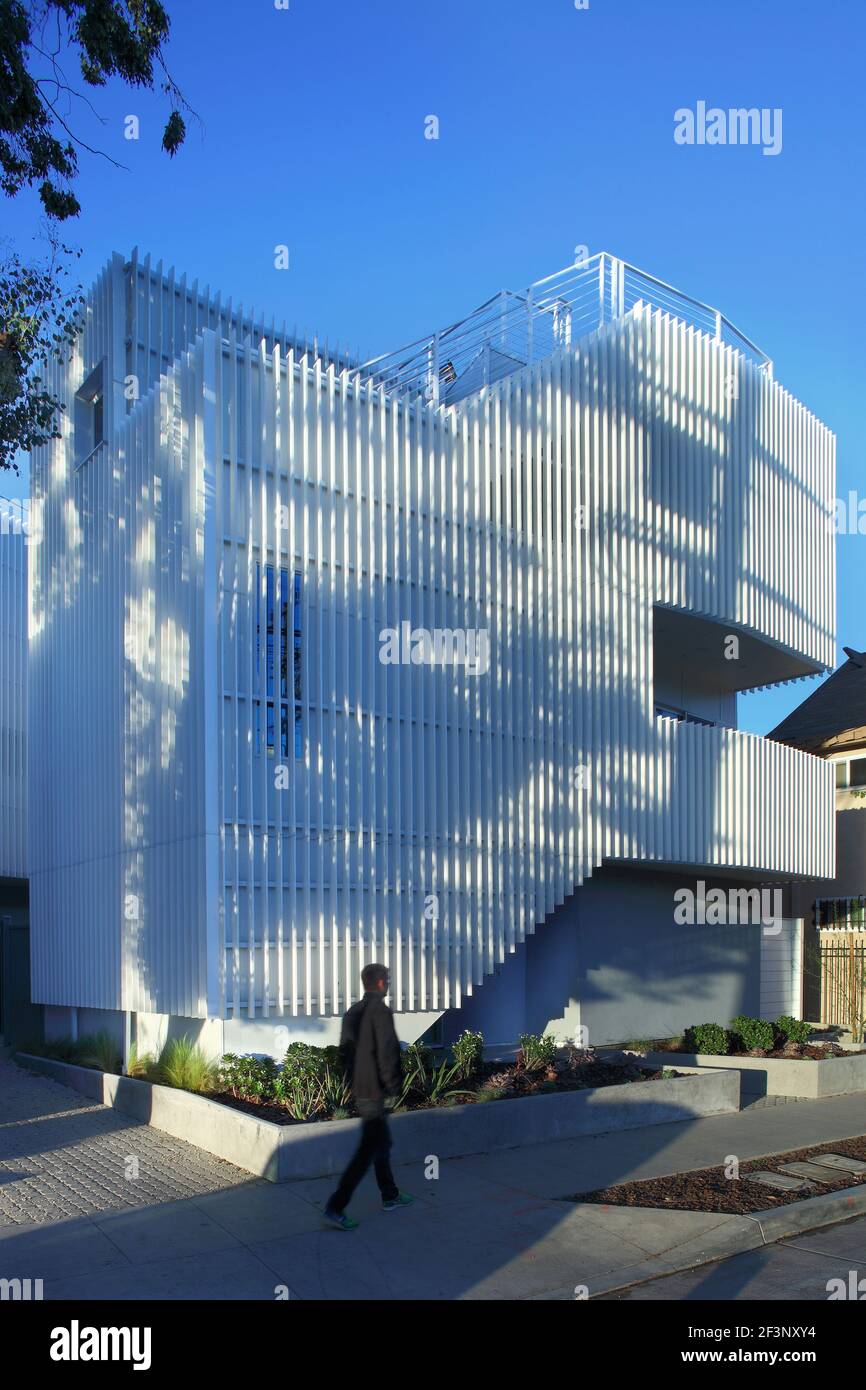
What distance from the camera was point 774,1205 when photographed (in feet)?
29.9

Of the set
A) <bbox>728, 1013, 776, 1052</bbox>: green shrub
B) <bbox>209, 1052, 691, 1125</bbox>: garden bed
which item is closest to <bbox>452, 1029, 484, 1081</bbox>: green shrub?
<bbox>209, 1052, 691, 1125</bbox>: garden bed

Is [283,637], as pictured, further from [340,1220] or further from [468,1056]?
[340,1220]

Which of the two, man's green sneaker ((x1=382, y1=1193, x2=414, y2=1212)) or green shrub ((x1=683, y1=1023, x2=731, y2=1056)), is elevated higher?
man's green sneaker ((x1=382, y1=1193, x2=414, y2=1212))

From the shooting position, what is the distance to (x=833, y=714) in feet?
92.1

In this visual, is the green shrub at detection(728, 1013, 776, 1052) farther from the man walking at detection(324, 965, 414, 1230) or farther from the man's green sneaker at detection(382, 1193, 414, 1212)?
the man walking at detection(324, 965, 414, 1230)

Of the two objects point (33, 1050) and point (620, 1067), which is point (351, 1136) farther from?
point (33, 1050)

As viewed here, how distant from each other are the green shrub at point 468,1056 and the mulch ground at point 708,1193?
2.57 meters

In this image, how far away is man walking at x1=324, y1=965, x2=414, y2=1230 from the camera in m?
8.27

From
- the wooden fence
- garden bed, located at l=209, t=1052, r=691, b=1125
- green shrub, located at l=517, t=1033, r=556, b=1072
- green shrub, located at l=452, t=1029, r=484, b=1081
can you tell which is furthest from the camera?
the wooden fence

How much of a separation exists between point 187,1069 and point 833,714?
20.1 meters

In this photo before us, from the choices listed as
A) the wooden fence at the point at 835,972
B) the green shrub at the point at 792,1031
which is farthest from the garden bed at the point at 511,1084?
the wooden fence at the point at 835,972

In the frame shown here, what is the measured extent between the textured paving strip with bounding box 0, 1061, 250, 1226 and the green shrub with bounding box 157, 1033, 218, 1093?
1.78 ft

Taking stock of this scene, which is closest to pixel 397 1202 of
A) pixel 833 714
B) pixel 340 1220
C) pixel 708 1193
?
pixel 340 1220

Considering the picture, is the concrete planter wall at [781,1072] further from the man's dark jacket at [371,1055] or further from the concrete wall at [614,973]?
the man's dark jacket at [371,1055]
